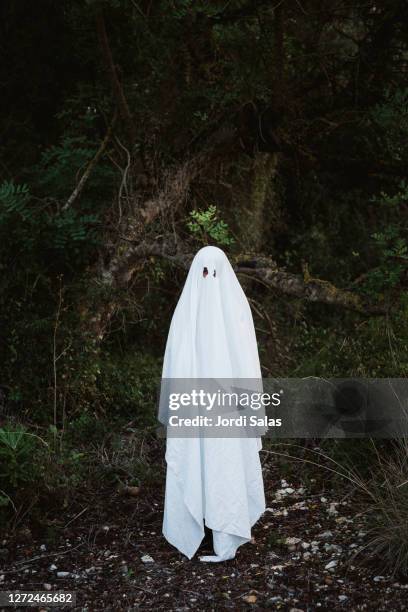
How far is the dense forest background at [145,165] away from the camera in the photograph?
6.75 m

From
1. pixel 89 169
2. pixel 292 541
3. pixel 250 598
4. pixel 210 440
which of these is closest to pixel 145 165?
pixel 89 169

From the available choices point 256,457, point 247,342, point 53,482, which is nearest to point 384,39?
point 247,342

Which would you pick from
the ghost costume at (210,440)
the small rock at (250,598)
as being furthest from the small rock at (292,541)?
the small rock at (250,598)

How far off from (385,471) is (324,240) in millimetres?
5929

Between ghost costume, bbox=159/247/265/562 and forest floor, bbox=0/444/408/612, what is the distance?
0.23 m

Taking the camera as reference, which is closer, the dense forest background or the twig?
the dense forest background

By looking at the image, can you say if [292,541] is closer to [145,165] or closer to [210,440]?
[210,440]

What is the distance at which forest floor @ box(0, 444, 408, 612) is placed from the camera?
4.14 meters

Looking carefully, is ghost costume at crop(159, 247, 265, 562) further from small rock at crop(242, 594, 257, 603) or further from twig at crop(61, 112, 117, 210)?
twig at crop(61, 112, 117, 210)

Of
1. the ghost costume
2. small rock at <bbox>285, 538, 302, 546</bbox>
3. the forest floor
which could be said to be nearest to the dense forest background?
the forest floor

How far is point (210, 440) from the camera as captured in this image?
4.61 metres

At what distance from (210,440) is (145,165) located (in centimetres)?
391

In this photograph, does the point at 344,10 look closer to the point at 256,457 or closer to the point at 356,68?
the point at 356,68

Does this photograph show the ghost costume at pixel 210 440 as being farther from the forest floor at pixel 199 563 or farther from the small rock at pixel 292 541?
the small rock at pixel 292 541
